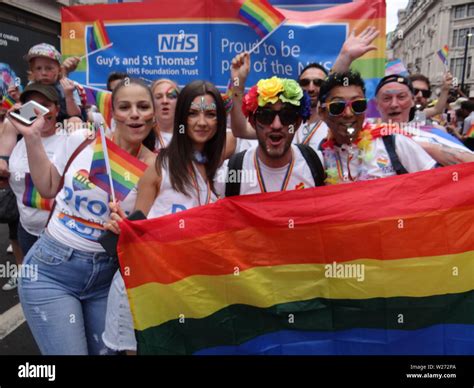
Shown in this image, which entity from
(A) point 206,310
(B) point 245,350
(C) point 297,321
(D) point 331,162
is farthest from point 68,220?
(D) point 331,162

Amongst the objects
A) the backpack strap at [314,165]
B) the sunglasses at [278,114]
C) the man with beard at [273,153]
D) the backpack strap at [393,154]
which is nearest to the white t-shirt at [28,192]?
the man with beard at [273,153]

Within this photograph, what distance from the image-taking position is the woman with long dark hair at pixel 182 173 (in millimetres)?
2076

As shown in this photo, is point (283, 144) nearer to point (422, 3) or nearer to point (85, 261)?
point (85, 261)

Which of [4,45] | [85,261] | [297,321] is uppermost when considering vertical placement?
[4,45]

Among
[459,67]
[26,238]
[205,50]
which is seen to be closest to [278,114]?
[26,238]

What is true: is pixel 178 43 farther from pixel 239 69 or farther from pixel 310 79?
pixel 239 69

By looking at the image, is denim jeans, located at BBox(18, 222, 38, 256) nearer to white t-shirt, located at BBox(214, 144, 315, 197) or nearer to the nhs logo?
white t-shirt, located at BBox(214, 144, 315, 197)

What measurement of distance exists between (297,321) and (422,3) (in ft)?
252

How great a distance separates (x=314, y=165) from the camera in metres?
2.36

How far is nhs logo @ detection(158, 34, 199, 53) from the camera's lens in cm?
441

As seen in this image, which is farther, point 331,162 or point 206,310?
point 331,162

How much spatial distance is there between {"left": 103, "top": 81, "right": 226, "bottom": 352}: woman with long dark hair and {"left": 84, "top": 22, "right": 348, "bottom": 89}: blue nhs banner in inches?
83.8

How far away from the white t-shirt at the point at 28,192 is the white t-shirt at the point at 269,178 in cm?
139

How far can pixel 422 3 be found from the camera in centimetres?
6619
